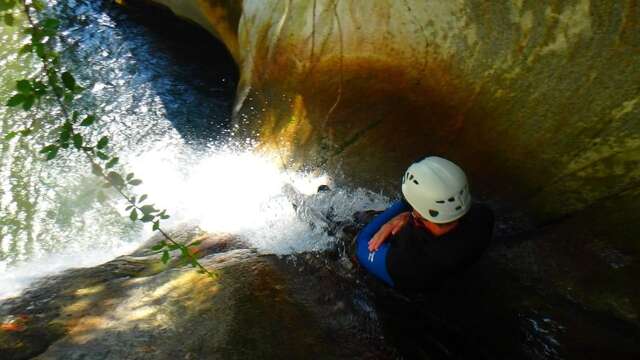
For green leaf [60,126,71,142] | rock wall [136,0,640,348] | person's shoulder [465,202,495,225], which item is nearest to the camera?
green leaf [60,126,71,142]

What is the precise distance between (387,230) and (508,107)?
4.75ft

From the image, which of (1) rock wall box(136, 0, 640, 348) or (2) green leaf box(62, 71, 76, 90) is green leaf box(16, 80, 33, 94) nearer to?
(2) green leaf box(62, 71, 76, 90)

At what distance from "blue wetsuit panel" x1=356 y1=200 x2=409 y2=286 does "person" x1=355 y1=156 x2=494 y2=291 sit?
3.3 inches

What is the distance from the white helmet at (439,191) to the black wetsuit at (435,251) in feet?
0.35

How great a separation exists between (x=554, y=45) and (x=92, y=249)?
16.8 ft

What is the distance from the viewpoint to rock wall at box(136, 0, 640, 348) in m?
3.37

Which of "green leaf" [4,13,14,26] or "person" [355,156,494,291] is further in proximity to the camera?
"person" [355,156,494,291]

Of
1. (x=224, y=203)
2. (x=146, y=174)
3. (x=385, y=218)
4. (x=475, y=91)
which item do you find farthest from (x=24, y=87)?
(x=146, y=174)

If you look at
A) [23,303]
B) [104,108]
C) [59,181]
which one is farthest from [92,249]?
[104,108]

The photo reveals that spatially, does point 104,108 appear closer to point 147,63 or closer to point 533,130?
point 147,63

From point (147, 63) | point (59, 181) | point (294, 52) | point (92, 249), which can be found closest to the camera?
point (294, 52)

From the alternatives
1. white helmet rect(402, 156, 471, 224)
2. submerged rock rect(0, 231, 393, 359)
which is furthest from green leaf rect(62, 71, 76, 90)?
white helmet rect(402, 156, 471, 224)

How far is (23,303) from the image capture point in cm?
342

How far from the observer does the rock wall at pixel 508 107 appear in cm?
337
